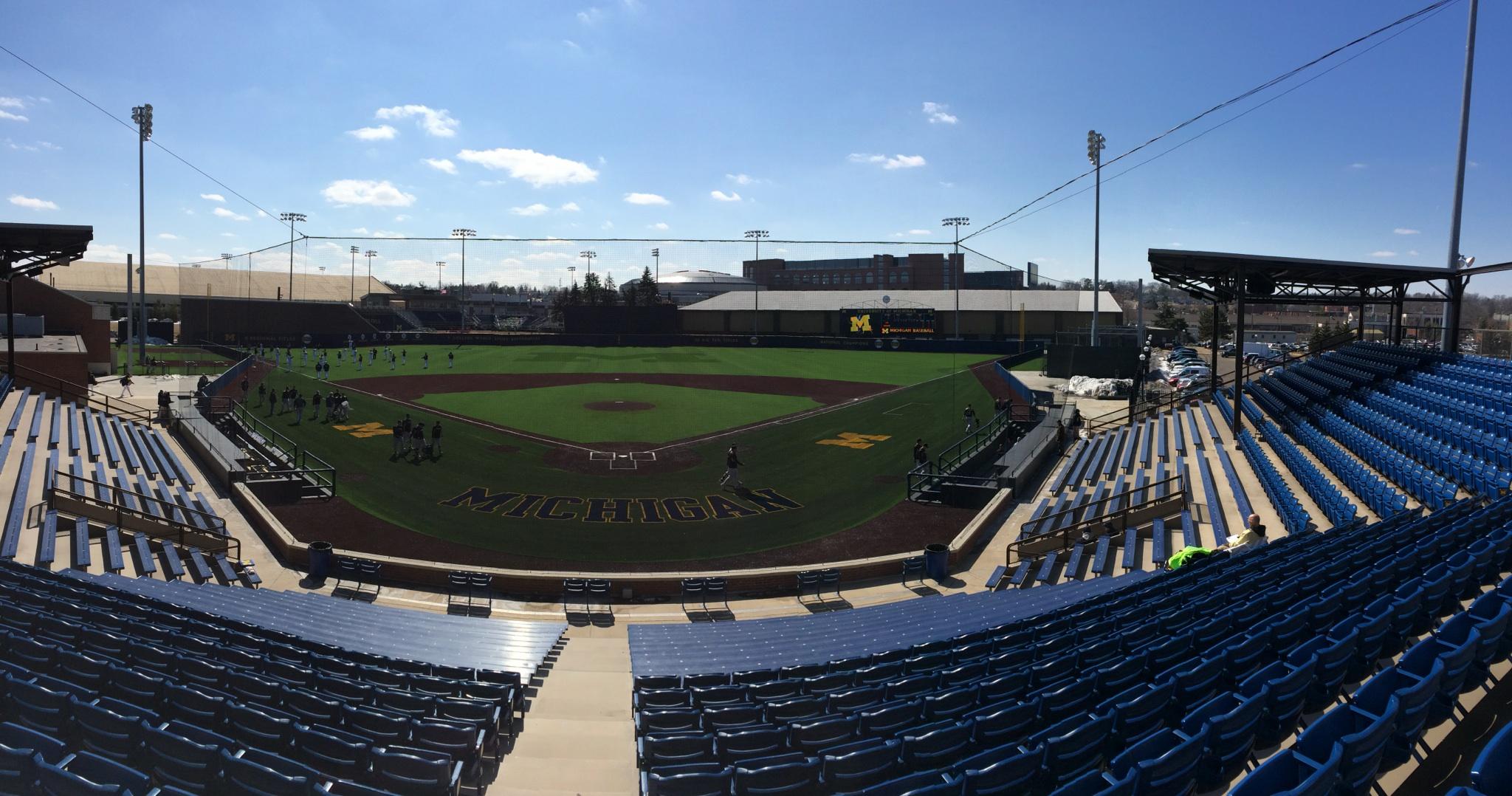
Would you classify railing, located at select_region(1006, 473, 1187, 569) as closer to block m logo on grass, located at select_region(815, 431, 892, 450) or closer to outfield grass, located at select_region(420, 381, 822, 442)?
block m logo on grass, located at select_region(815, 431, 892, 450)

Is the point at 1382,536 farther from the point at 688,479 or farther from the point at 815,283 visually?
the point at 815,283

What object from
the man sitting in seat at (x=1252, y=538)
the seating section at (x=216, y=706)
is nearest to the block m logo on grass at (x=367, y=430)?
the seating section at (x=216, y=706)

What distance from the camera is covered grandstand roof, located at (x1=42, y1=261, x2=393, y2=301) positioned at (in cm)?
11150

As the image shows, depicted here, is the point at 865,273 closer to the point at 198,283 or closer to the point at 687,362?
the point at 687,362

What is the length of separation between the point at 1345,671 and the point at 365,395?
45393mm

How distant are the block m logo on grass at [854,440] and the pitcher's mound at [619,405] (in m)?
12.0

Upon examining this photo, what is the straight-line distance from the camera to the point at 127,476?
70.8 feet

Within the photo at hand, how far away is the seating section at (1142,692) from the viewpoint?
5.38 m

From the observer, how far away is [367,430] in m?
33.7

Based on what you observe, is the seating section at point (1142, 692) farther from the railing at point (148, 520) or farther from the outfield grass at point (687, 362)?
the outfield grass at point (687, 362)

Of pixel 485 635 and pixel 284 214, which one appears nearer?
pixel 485 635

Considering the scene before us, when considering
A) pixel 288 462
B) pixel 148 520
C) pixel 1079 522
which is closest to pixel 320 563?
pixel 148 520

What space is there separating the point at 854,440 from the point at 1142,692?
88.8ft

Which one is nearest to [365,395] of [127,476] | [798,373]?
[127,476]
